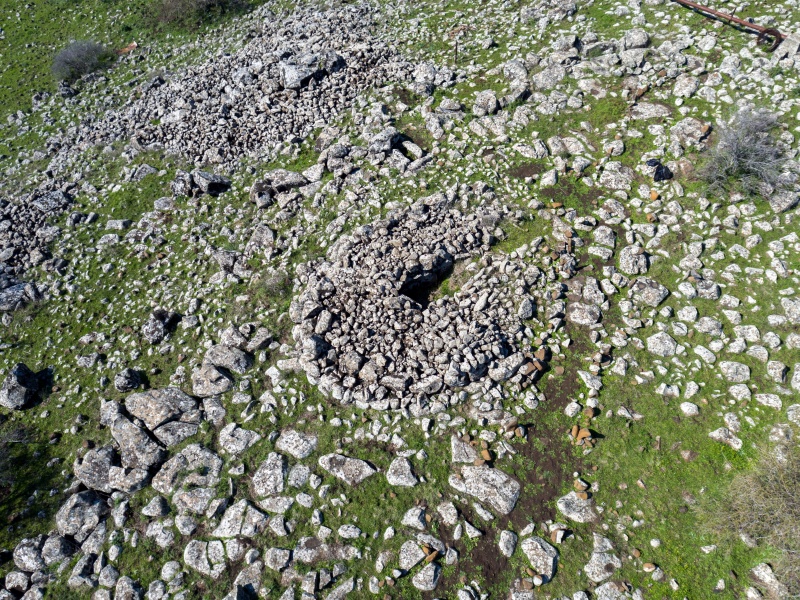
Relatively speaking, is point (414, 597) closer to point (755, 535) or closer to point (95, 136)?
point (755, 535)

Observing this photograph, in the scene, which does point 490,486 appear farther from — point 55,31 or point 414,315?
point 55,31

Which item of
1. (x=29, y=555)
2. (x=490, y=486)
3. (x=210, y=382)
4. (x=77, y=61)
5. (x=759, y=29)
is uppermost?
(x=77, y=61)

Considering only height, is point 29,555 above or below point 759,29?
below

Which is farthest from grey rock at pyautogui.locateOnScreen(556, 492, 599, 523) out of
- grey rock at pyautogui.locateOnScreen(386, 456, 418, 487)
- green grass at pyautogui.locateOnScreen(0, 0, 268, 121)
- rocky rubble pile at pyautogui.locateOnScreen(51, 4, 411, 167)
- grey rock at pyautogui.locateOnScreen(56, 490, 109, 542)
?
green grass at pyautogui.locateOnScreen(0, 0, 268, 121)

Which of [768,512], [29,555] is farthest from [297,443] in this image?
[768,512]

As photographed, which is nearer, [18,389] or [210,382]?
[210,382]

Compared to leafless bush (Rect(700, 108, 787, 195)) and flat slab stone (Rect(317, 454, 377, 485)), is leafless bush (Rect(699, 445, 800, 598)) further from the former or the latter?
leafless bush (Rect(700, 108, 787, 195))

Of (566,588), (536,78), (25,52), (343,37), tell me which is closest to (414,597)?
(566,588)
